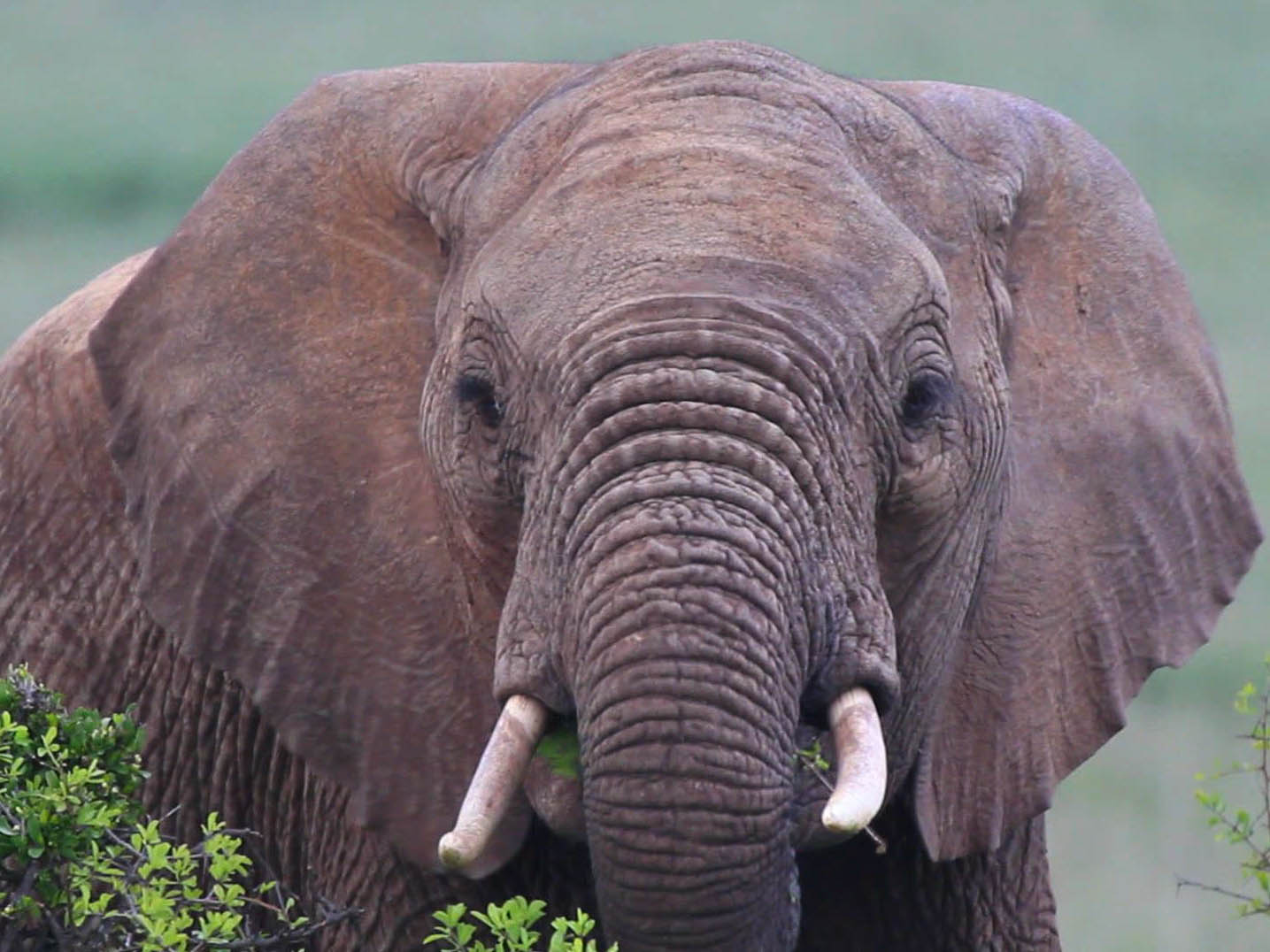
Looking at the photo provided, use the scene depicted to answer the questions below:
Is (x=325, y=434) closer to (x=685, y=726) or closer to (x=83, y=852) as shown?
(x=83, y=852)

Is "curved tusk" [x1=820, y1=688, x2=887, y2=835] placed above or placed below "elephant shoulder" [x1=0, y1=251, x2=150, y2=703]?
above

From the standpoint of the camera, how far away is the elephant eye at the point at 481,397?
405cm

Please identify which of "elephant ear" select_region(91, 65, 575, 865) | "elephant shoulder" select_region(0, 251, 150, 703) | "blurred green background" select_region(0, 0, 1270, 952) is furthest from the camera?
"blurred green background" select_region(0, 0, 1270, 952)

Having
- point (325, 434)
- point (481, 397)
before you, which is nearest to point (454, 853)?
point (481, 397)

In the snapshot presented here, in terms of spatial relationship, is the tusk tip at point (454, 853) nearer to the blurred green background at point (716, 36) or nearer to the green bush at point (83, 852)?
the green bush at point (83, 852)

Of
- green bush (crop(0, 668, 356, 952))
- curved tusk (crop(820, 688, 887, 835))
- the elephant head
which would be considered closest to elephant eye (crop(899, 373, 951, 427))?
the elephant head

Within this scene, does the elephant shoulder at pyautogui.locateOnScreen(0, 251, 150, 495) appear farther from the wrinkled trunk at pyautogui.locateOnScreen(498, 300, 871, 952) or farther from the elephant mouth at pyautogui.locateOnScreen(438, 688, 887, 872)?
the wrinkled trunk at pyautogui.locateOnScreen(498, 300, 871, 952)

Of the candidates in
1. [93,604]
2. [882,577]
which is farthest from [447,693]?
[93,604]

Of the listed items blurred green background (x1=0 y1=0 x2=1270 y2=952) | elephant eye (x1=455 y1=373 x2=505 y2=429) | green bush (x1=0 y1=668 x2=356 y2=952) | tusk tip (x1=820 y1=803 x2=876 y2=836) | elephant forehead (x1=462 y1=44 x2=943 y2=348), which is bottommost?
blurred green background (x1=0 y1=0 x2=1270 y2=952)

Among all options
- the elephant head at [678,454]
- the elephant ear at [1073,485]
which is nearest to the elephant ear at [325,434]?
the elephant head at [678,454]

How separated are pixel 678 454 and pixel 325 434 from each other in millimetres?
883

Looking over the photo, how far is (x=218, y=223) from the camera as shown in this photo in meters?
4.61

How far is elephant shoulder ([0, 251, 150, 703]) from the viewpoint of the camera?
17.8ft

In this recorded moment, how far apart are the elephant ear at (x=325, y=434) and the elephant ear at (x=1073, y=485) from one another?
0.61 m
